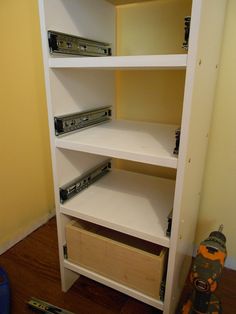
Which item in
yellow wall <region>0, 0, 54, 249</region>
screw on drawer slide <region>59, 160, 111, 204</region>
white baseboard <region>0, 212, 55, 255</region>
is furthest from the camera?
white baseboard <region>0, 212, 55, 255</region>

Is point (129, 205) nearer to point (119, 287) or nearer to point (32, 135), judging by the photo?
point (119, 287)

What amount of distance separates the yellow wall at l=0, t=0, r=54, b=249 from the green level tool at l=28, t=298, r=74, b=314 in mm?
484

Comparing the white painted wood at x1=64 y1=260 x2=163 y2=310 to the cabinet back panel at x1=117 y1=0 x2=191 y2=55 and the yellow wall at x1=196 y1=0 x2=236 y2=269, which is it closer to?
the yellow wall at x1=196 y1=0 x2=236 y2=269

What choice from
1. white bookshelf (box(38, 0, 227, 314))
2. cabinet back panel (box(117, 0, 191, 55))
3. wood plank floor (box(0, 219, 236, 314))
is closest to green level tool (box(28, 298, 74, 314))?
wood plank floor (box(0, 219, 236, 314))

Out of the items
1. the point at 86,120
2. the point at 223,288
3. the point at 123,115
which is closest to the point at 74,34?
the point at 86,120

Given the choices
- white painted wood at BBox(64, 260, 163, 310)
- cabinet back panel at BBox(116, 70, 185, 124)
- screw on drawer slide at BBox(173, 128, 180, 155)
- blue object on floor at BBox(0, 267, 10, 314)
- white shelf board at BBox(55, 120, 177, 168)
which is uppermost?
cabinet back panel at BBox(116, 70, 185, 124)

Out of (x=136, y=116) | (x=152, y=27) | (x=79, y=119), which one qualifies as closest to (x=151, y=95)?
(x=136, y=116)

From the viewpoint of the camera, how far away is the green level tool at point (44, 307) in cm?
105

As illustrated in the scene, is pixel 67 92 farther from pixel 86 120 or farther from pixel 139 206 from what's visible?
pixel 139 206

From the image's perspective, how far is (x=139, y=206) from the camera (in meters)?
1.00

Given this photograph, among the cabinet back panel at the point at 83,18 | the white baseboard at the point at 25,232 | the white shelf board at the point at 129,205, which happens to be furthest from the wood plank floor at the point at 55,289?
the cabinet back panel at the point at 83,18

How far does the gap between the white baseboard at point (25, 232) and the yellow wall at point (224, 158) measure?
104cm

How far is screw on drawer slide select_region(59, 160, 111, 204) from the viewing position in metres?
0.99

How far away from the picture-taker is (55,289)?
1.20 meters
